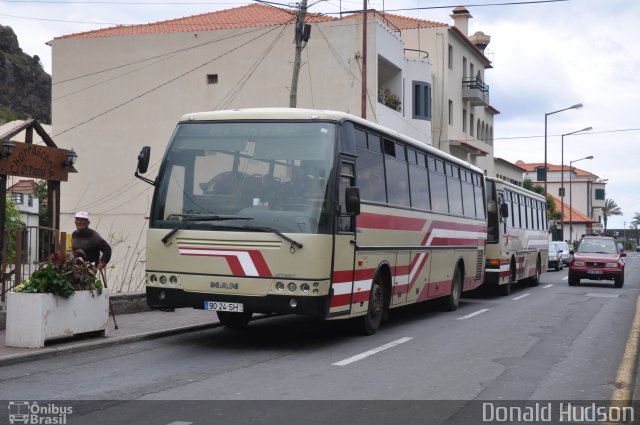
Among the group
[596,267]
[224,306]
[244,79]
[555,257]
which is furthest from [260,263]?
[555,257]

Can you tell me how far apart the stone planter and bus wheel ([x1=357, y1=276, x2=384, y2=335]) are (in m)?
4.26

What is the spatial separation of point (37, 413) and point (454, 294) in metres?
12.6

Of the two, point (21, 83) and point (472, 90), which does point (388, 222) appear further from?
point (21, 83)

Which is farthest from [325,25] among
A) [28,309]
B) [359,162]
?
[28,309]

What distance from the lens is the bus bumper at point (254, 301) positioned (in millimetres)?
10750

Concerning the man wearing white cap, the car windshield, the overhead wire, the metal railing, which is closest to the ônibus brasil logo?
the man wearing white cap

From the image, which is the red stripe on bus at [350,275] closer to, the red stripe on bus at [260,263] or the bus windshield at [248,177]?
the bus windshield at [248,177]

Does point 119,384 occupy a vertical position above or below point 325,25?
below

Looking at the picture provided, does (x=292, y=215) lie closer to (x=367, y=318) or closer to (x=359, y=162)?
(x=359, y=162)

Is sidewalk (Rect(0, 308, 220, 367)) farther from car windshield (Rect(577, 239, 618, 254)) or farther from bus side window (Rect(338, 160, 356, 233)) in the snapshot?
car windshield (Rect(577, 239, 618, 254))

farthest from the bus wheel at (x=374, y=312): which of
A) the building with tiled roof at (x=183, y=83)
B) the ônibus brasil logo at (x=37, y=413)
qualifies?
the building with tiled roof at (x=183, y=83)

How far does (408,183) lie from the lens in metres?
14.9

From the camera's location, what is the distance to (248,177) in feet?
36.8

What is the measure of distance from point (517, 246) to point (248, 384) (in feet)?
57.6
